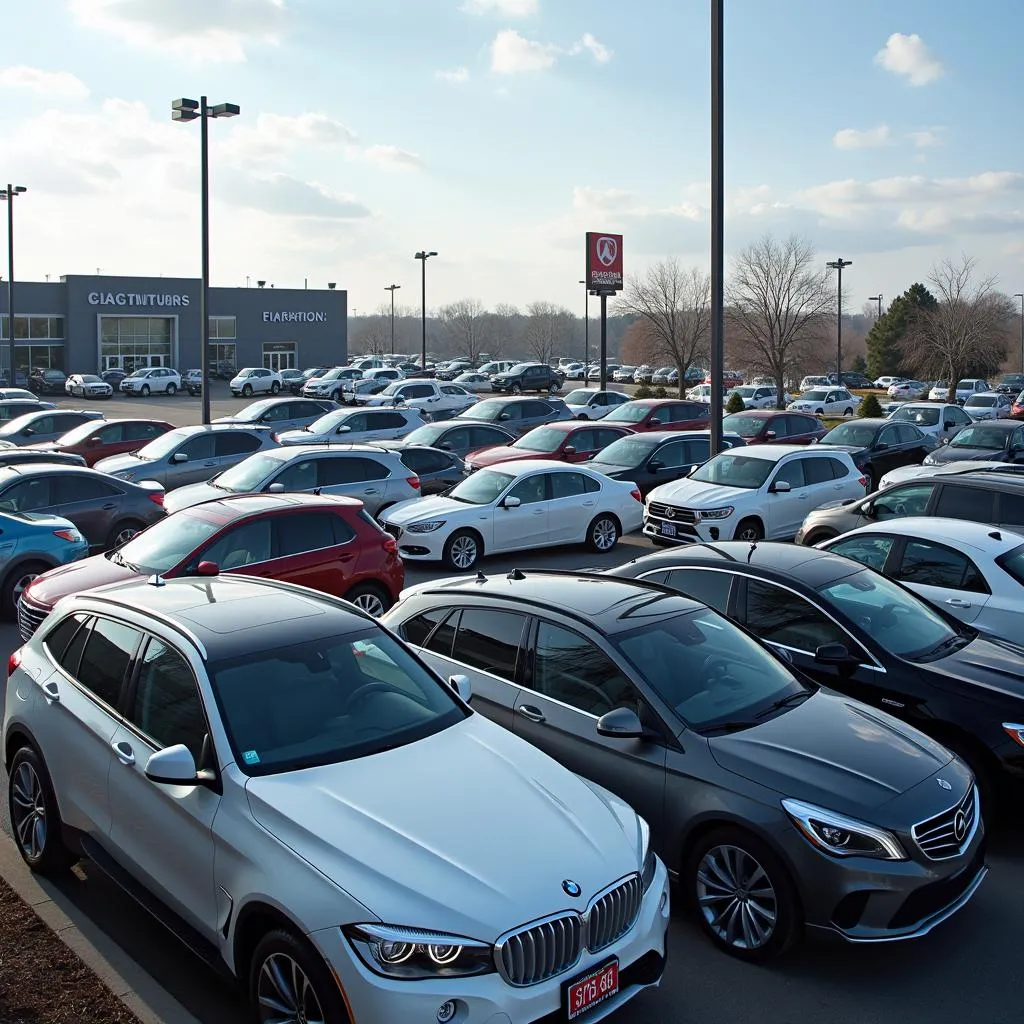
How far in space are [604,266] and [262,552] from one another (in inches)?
1273

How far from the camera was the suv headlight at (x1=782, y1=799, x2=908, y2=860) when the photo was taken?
5211 mm

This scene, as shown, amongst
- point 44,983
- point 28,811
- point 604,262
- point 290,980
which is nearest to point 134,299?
point 604,262

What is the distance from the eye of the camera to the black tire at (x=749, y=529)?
16.3 metres

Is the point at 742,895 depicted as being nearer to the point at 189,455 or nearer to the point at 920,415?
the point at 189,455

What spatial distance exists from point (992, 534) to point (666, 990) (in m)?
6.20

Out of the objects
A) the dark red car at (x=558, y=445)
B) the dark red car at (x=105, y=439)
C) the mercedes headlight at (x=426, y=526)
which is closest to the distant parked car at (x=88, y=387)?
the dark red car at (x=105, y=439)

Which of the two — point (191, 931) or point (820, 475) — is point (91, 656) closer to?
point (191, 931)

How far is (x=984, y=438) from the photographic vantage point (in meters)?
21.7

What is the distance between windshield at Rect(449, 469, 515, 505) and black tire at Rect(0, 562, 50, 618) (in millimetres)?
5859

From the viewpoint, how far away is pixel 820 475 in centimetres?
1753

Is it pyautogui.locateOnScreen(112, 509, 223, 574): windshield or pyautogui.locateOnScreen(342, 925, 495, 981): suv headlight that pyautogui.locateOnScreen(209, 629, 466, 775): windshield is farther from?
pyautogui.locateOnScreen(112, 509, 223, 574): windshield

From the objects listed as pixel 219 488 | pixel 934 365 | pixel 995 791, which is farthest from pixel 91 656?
pixel 934 365

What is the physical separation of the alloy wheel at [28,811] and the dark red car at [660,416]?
20.8m

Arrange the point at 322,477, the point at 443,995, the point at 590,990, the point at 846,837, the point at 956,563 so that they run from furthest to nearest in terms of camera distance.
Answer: the point at 322,477 → the point at 956,563 → the point at 846,837 → the point at 590,990 → the point at 443,995
